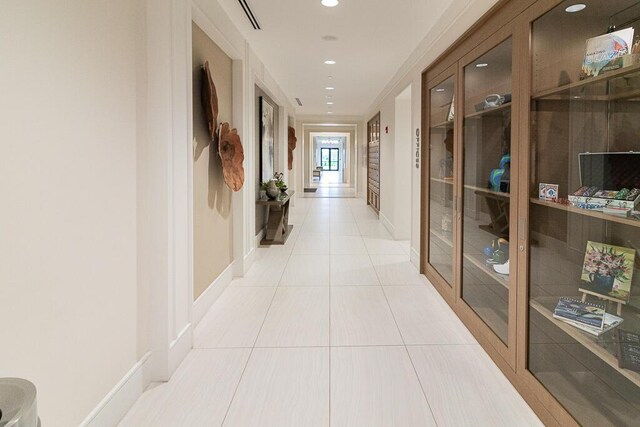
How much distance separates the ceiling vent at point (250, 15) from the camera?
11.7 feet

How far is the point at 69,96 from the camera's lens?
1.67 meters

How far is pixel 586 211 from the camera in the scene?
71.1 inches

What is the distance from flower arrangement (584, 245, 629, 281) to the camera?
1.66 meters

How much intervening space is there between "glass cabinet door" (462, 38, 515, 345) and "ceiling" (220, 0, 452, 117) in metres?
1.08

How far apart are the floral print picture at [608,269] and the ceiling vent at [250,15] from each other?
3.23m

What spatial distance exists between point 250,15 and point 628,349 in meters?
3.79

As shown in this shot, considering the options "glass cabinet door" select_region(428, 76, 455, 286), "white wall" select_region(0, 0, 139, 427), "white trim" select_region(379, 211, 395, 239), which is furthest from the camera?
"white trim" select_region(379, 211, 395, 239)

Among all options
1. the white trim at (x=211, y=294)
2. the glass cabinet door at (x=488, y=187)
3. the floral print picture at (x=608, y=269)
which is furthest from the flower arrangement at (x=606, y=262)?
the white trim at (x=211, y=294)

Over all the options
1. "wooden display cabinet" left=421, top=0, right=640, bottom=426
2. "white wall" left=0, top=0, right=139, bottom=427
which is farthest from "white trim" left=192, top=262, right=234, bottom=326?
"wooden display cabinet" left=421, top=0, right=640, bottom=426

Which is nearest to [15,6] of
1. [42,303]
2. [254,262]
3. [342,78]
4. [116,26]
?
[116,26]

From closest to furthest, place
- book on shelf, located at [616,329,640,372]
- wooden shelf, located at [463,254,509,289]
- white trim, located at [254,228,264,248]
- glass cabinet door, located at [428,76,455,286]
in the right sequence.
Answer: book on shelf, located at [616,329,640,372] → wooden shelf, located at [463,254,509,289] → glass cabinet door, located at [428,76,455,286] → white trim, located at [254,228,264,248]

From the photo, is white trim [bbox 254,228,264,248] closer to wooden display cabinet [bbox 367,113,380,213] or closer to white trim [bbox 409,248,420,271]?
white trim [bbox 409,248,420,271]

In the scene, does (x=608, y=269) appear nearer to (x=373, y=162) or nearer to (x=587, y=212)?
(x=587, y=212)

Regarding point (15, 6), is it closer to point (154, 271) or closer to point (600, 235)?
point (154, 271)
